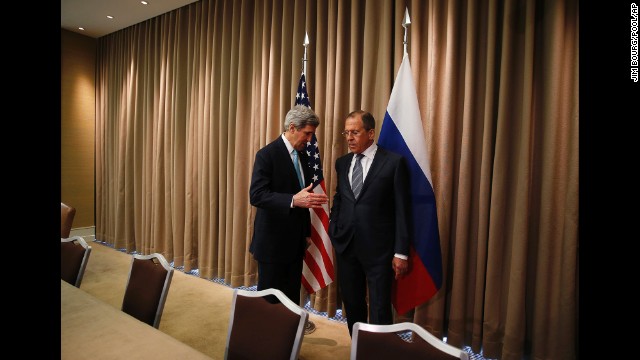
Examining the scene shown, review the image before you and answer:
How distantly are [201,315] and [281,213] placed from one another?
4.57 feet

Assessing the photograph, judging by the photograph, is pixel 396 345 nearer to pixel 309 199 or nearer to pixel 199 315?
pixel 309 199

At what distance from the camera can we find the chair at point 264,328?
142 cm

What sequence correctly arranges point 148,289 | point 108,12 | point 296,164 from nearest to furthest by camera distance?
1. point 148,289
2. point 296,164
3. point 108,12

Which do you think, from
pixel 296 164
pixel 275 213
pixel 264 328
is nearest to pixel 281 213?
pixel 275 213

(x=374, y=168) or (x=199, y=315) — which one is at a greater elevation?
(x=374, y=168)

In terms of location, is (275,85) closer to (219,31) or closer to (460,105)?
(219,31)

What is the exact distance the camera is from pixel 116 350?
4.23 feet

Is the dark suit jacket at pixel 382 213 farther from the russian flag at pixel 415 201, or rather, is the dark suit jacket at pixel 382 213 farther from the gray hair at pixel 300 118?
the gray hair at pixel 300 118

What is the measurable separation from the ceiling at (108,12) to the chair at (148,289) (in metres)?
3.29

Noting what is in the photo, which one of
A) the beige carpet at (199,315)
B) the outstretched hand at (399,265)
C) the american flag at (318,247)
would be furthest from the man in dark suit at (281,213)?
the outstretched hand at (399,265)

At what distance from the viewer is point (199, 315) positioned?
3080mm

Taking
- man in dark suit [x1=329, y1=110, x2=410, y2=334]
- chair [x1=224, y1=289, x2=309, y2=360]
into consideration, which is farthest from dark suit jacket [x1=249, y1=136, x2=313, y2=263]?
chair [x1=224, y1=289, x2=309, y2=360]
